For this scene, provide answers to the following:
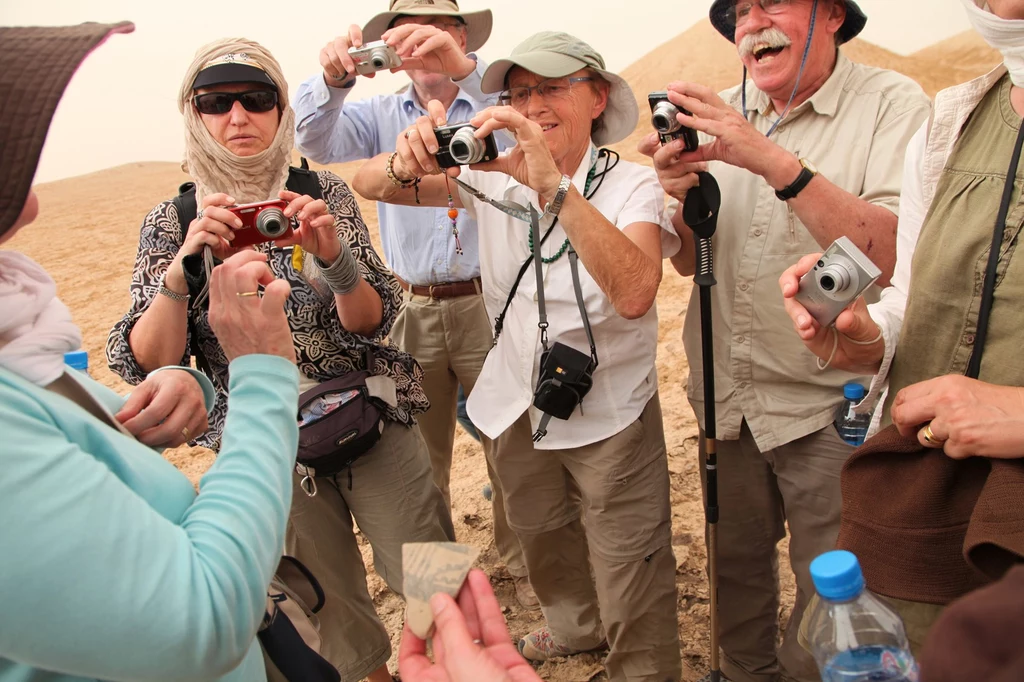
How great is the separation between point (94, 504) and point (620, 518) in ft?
4.56

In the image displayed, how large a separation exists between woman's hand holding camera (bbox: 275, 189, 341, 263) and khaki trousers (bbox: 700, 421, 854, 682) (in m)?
1.14

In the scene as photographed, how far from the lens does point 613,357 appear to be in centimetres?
185

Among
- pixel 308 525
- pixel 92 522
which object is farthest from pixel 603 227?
pixel 92 522

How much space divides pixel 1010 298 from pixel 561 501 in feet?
4.11

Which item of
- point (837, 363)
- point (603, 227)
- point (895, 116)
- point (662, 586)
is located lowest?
point (662, 586)

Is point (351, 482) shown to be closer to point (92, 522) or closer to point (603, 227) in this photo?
point (603, 227)

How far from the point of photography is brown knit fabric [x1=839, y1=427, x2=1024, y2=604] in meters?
1.06

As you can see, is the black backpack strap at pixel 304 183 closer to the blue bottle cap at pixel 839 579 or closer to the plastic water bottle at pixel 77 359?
the plastic water bottle at pixel 77 359

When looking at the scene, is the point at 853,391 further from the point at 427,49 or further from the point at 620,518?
the point at 427,49

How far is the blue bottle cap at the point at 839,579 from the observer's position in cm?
85

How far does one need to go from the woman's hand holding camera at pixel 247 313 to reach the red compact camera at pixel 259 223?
0.52 meters

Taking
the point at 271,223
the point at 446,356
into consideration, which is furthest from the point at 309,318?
the point at 446,356

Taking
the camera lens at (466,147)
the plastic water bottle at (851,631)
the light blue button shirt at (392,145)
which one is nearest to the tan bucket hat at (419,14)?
the light blue button shirt at (392,145)

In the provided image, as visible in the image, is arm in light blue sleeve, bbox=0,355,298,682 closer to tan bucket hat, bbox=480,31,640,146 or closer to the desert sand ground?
tan bucket hat, bbox=480,31,640,146
